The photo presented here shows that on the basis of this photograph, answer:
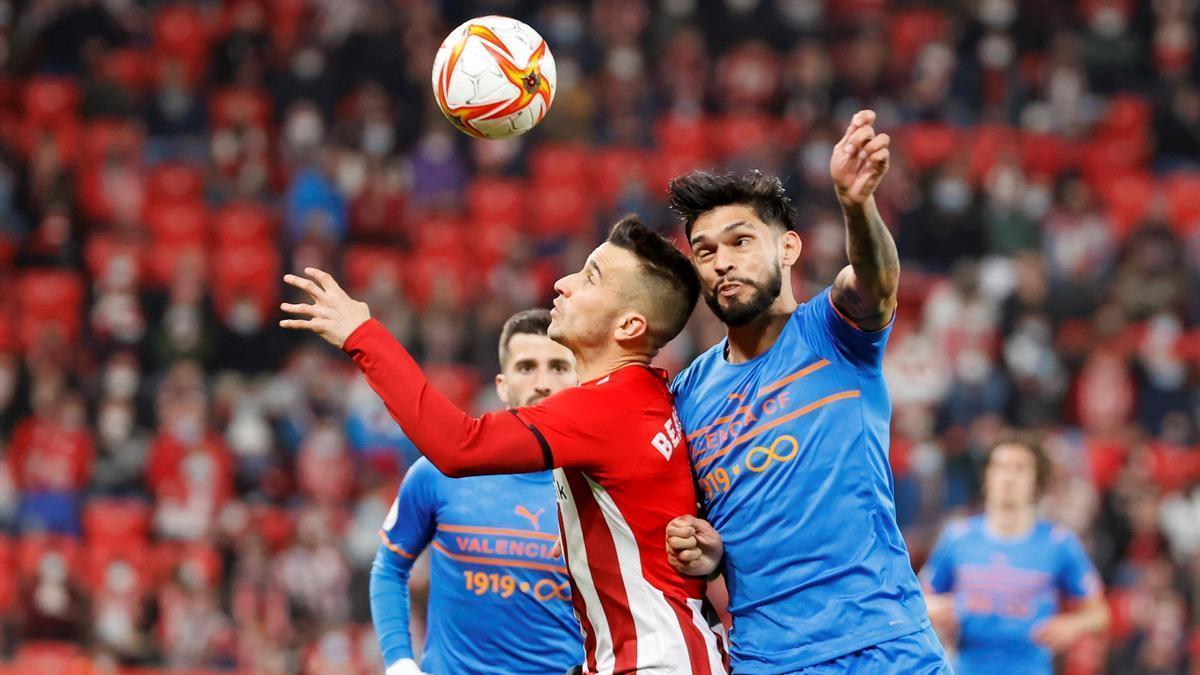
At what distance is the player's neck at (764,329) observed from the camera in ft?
16.0

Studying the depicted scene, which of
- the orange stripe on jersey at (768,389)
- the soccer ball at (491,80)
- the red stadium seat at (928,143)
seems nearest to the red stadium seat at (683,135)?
the red stadium seat at (928,143)

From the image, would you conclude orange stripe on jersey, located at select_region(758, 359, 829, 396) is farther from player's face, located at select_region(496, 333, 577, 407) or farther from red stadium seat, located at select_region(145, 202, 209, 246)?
red stadium seat, located at select_region(145, 202, 209, 246)

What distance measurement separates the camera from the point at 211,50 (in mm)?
18453

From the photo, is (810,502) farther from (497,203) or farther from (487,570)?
(497,203)

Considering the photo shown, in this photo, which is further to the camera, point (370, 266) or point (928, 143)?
point (928, 143)

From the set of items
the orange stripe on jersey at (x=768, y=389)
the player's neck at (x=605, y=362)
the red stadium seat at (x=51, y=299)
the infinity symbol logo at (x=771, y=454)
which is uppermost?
the red stadium seat at (x=51, y=299)

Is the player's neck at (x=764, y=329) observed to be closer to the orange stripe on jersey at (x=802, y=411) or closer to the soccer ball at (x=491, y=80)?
the orange stripe on jersey at (x=802, y=411)

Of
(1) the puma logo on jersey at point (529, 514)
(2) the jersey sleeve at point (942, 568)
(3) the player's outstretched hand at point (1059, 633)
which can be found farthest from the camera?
(2) the jersey sleeve at point (942, 568)

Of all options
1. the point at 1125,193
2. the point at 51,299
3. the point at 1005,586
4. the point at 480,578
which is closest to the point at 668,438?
Result: the point at 480,578

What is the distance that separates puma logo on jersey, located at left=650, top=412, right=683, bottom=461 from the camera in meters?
4.74

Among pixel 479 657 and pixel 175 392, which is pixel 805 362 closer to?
pixel 479 657

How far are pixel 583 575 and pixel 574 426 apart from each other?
0.52 m

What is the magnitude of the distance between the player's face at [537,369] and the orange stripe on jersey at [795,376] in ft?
5.03

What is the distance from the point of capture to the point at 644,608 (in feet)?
15.3
